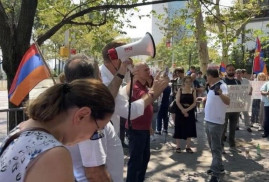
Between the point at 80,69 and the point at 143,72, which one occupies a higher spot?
the point at 80,69

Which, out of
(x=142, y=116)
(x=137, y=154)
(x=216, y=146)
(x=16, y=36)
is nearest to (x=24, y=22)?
(x=16, y=36)

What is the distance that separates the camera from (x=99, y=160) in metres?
2.35

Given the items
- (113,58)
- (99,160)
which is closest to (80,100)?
(99,160)

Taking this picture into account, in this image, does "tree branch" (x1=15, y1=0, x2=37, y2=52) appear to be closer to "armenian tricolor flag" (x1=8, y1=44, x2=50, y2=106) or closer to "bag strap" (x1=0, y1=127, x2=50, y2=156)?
"armenian tricolor flag" (x1=8, y1=44, x2=50, y2=106)

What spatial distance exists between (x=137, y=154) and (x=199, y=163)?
8.76 feet

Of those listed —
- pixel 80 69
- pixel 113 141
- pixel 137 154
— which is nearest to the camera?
pixel 80 69

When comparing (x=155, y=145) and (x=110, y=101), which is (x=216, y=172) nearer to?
(x=155, y=145)

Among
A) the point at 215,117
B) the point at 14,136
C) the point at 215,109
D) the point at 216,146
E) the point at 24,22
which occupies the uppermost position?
the point at 24,22

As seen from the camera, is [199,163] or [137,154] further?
[199,163]

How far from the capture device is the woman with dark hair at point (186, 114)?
7738mm

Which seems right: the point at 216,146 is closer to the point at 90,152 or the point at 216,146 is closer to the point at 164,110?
the point at 90,152

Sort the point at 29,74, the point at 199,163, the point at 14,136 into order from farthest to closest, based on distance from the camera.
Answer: the point at 199,163 < the point at 29,74 < the point at 14,136

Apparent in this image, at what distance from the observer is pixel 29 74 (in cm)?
426

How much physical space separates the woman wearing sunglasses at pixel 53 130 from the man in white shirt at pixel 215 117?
4399 mm
